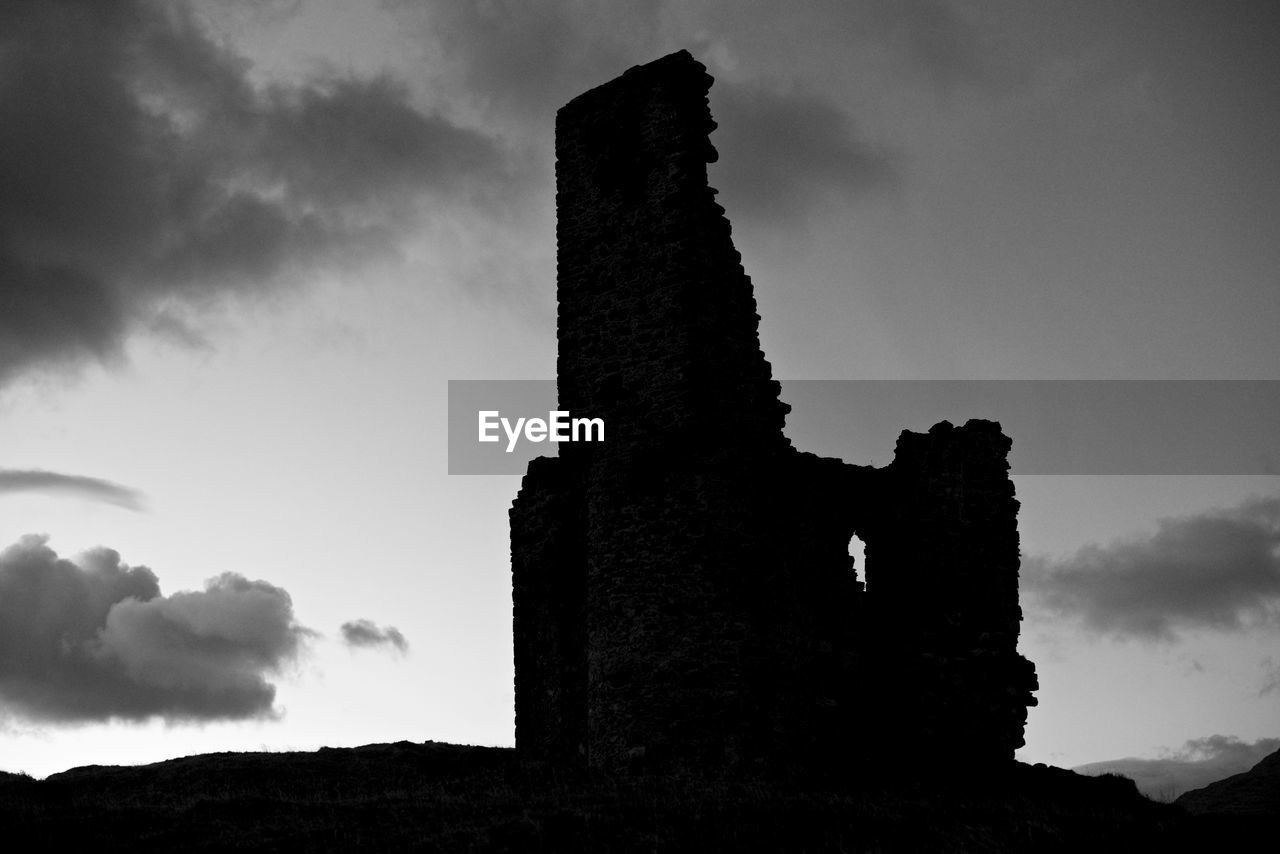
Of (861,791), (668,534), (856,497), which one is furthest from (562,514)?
(861,791)

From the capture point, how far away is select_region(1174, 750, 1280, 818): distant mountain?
2902 centimetres

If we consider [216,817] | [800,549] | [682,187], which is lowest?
[216,817]

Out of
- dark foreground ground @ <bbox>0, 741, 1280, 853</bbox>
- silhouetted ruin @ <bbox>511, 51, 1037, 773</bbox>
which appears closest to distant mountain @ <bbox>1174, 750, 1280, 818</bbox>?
silhouetted ruin @ <bbox>511, 51, 1037, 773</bbox>

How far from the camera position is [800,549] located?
20047 mm

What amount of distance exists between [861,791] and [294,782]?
7.89 meters

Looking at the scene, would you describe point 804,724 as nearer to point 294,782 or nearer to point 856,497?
point 856,497

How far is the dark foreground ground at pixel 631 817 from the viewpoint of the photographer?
1463 cm

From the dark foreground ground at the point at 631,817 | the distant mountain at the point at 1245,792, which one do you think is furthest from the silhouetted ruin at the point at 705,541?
the distant mountain at the point at 1245,792

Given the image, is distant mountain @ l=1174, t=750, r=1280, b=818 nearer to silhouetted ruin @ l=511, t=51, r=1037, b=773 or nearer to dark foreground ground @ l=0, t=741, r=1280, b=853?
silhouetted ruin @ l=511, t=51, r=1037, b=773

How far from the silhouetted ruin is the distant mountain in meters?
9.34

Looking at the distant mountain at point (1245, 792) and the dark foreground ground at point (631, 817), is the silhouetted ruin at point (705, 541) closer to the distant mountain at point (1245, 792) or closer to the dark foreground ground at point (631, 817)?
the dark foreground ground at point (631, 817)

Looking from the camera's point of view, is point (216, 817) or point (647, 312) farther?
point (647, 312)

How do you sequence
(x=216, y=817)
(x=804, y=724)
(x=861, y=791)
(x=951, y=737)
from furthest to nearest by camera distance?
(x=951, y=737) → (x=804, y=724) → (x=861, y=791) → (x=216, y=817)

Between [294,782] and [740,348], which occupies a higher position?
[740,348]
